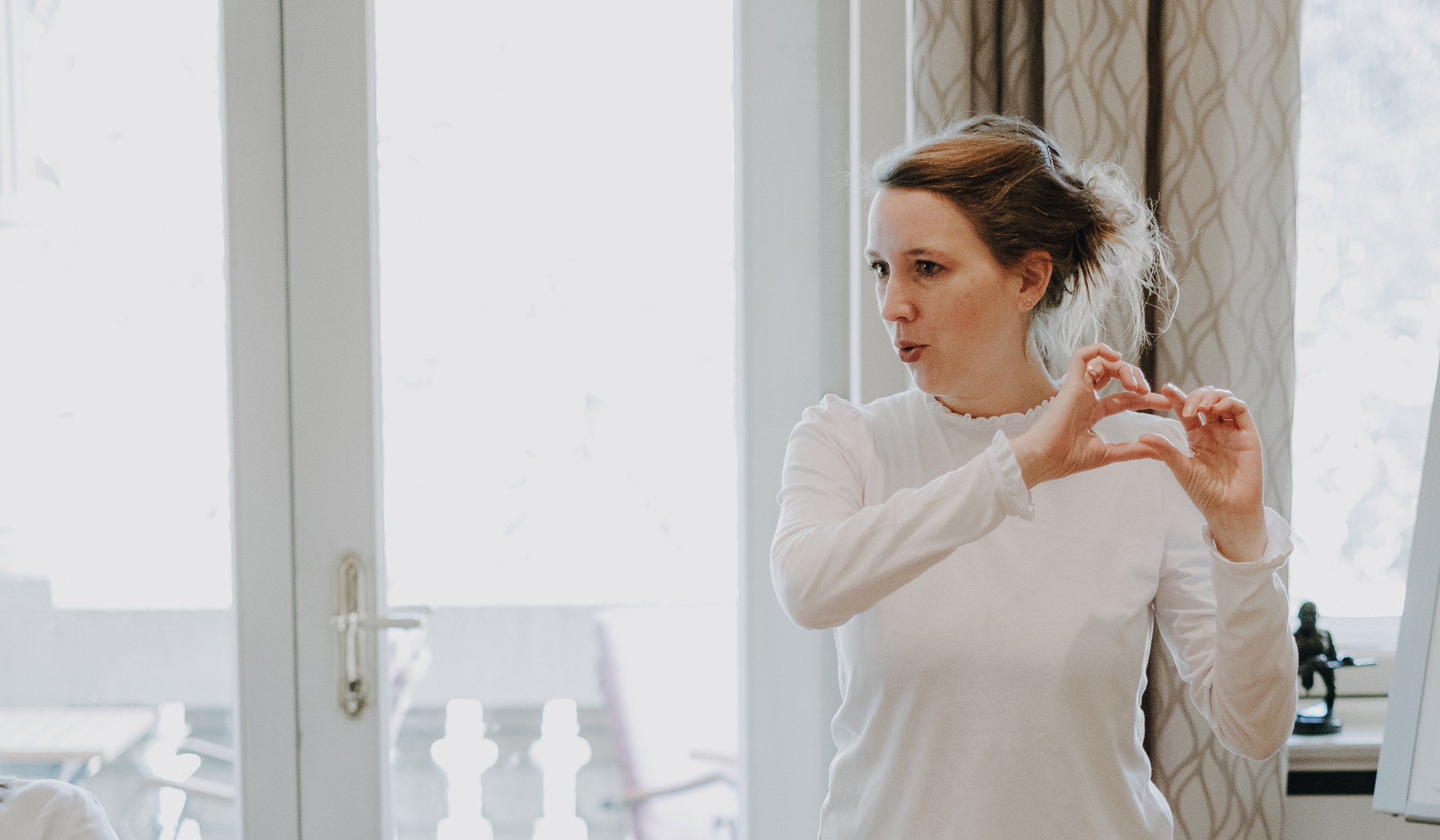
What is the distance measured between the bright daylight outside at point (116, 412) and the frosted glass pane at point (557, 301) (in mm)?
→ 302

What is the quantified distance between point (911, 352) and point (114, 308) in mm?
1299

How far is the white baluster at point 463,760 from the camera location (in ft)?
5.27

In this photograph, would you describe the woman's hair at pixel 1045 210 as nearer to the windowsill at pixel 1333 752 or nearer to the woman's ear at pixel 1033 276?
the woman's ear at pixel 1033 276

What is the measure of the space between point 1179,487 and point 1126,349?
0.35 metres

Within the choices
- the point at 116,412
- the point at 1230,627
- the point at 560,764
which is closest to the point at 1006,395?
the point at 1230,627

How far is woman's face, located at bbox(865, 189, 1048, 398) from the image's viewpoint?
1.00 meters

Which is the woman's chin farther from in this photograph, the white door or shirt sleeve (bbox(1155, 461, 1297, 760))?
the white door

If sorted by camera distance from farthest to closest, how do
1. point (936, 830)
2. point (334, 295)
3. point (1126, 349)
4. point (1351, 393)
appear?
1. point (1351, 393)
2. point (334, 295)
3. point (1126, 349)
4. point (936, 830)

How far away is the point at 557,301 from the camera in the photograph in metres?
1.59

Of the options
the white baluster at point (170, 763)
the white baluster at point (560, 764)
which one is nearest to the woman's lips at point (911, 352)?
the white baluster at point (560, 764)

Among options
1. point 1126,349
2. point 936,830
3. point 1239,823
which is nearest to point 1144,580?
point 936,830

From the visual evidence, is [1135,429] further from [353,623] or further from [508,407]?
[353,623]

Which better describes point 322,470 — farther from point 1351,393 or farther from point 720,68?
point 1351,393

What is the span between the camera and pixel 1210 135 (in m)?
1.37
